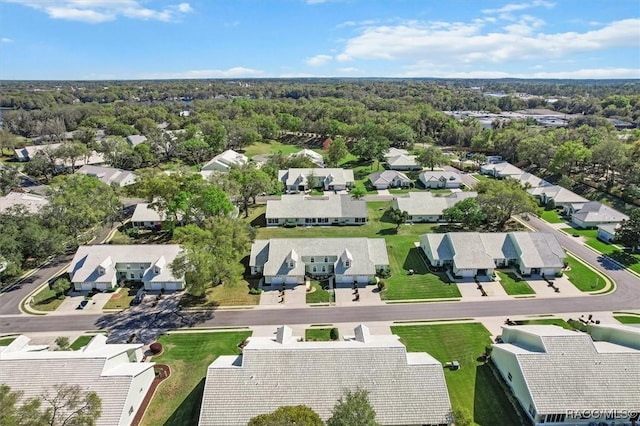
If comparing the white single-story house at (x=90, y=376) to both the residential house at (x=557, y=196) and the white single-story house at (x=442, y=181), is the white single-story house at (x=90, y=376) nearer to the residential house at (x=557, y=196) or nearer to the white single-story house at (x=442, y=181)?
the white single-story house at (x=442, y=181)

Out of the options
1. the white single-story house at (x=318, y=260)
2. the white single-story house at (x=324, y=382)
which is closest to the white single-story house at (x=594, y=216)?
the white single-story house at (x=318, y=260)

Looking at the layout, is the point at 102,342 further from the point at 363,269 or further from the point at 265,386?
the point at 363,269

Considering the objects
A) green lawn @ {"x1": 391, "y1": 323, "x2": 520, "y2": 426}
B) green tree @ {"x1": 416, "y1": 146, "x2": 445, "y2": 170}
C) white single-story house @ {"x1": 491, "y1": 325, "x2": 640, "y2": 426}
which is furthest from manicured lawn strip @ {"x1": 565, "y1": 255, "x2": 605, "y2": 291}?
green tree @ {"x1": 416, "y1": 146, "x2": 445, "y2": 170}

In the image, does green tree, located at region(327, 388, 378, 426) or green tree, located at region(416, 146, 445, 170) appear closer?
green tree, located at region(327, 388, 378, 426)

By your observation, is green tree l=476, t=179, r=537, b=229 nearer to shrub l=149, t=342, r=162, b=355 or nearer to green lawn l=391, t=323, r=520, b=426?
green lawn l=391, t=323, r=520, b=426

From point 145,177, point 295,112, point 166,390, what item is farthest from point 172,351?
point 295,112

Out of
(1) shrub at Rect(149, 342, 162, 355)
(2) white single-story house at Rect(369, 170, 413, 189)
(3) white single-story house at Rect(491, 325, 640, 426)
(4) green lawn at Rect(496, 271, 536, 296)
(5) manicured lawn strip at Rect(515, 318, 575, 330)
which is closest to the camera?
(3) white single-story house at Rect(491, 325, 640, 426)
